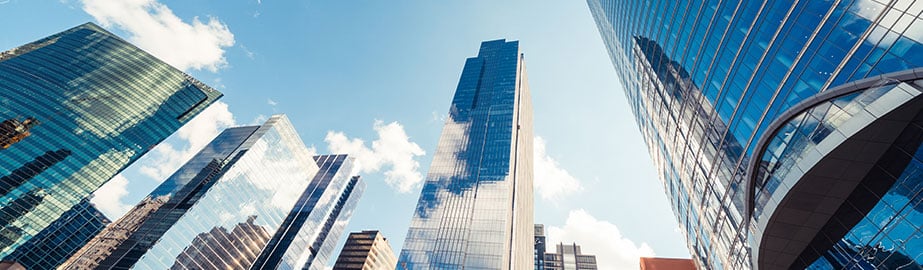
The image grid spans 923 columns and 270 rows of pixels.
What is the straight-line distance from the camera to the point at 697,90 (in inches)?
1486

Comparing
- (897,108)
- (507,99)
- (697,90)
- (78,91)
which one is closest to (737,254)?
(697,90)

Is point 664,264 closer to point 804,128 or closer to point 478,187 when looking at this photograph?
point 804,128

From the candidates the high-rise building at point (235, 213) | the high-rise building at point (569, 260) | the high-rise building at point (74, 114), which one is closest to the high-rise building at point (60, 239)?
the high-rise building at point (74, 114)

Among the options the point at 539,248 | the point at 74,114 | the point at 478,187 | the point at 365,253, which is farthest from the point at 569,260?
the point at 74,114

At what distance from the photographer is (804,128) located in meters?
21.5

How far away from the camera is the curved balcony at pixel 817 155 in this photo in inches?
667

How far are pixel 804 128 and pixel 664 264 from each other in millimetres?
44255

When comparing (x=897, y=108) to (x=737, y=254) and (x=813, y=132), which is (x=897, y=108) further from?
(x=737, y=254)

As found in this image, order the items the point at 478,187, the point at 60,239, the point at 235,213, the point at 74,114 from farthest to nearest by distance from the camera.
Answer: the point at 235,213 → the point at 478,187 → the point at 74,114 → the point at 60,239

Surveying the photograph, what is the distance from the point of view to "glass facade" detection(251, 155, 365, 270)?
128 meters

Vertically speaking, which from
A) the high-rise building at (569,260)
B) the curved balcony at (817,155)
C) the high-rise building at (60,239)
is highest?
the high-rise building at (569,260)

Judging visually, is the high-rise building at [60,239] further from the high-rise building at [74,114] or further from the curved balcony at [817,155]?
the curved balcony at [817,155]

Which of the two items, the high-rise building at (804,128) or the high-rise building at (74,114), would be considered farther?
the high-rise building at (74,114)

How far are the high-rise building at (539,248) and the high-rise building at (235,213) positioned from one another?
88031mm
